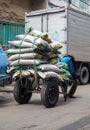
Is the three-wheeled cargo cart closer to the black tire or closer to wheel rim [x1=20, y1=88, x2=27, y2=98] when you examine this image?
wheel rim [x1=20, y1=88, x2=27, y2=98]

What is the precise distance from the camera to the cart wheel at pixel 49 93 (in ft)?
34.8

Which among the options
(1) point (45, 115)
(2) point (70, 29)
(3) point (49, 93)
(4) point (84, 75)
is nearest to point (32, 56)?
(3) point (49, 93)

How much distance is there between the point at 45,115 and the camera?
9633 mm

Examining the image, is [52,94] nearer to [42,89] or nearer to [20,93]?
[42,89]

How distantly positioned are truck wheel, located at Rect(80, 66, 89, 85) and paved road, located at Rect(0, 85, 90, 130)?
566cm

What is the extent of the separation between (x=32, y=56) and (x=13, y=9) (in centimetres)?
1242

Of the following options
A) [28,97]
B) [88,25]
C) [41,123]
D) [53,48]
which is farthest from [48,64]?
[88,25]

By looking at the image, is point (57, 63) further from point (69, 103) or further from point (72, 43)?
point (72, 43)

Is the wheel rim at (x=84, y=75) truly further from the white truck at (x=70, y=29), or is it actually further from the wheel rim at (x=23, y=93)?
the wheel rim at (x=23, y=93)

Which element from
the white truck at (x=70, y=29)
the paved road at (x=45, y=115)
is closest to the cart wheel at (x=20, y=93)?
the paved road at (x=45, y=115)

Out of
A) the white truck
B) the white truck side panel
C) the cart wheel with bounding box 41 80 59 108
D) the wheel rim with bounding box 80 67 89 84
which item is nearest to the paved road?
the cart wheel with bounding box 41 80 59 108

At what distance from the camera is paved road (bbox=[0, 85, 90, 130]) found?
27.3 ft

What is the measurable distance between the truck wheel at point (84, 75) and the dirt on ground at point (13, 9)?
5.84m

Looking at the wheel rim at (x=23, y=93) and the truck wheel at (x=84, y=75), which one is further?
the truck wheel at (x=84, y=75)
